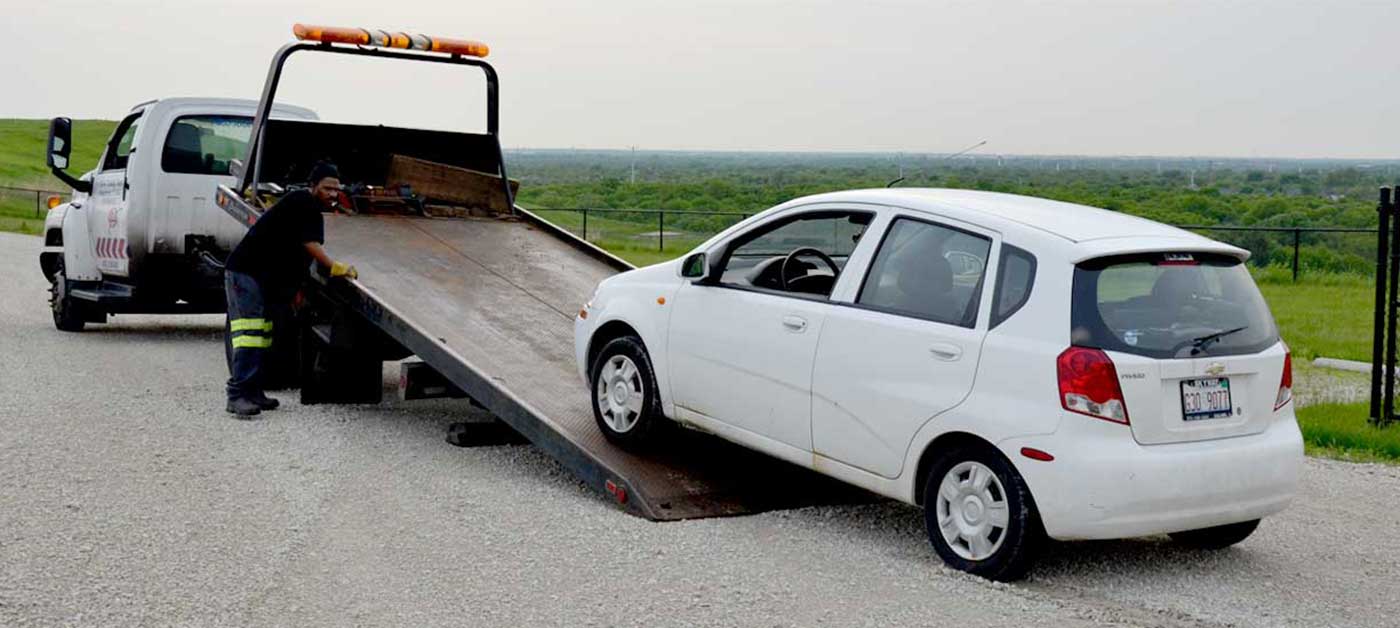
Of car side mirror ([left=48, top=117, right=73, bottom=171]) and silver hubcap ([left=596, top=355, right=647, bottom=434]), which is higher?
car side mirror ([left=48, top=117, right=73, bottom=171])

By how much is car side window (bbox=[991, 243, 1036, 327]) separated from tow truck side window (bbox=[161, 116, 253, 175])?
33.2 ft

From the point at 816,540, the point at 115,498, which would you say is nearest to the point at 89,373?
the point at 115,498

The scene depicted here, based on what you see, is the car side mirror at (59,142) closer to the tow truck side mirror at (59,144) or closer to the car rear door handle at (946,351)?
the tow truck side mirror at (59,144)

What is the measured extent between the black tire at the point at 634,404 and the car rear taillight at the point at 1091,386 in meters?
2.76

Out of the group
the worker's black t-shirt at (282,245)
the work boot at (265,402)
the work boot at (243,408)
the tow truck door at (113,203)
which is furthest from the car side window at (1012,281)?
the tow truck door at (113,203)

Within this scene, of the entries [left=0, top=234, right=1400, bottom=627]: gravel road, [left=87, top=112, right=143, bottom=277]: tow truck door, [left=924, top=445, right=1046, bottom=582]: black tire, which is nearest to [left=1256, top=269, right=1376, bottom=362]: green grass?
[left=0, top=234, right=1400, bottom=627]: gravel road

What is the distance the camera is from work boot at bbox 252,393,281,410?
436 inches

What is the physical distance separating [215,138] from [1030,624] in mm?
11360

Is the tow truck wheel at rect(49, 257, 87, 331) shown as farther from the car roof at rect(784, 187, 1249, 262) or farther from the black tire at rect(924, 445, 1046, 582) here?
the black tire at rect(924, 445, 1046, 582)

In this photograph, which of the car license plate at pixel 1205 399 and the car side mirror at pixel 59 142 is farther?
the car side mirror at pixel 59 142

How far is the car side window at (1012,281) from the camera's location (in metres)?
6.66

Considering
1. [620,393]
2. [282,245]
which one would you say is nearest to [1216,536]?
[620,393]

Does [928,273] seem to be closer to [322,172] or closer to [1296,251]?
[322,172]

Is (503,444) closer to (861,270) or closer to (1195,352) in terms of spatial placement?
(861,270)
